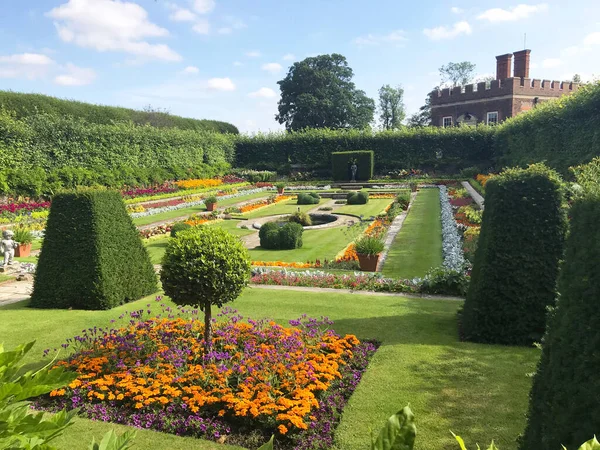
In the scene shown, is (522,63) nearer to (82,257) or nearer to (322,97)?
(322,97)

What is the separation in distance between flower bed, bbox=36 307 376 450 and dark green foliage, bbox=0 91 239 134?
23.1m

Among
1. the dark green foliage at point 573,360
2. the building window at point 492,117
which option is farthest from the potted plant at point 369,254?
the building window at point 492,117

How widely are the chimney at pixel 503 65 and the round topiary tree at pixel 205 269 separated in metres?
41.8

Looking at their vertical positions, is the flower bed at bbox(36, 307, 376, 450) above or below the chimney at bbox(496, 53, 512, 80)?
below

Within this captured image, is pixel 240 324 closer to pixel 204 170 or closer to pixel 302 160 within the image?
pixel 204 170

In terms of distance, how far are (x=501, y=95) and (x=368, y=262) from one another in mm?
34727

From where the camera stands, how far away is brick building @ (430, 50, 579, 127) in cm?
3750

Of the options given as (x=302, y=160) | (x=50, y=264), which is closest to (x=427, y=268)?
(x=50, y=264)

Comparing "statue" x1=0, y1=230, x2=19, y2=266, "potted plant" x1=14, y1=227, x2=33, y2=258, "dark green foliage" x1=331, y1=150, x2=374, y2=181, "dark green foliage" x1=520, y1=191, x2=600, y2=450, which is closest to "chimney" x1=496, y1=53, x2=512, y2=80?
"dark green foliage" x1=331, y1=150, x2=374, y2=181

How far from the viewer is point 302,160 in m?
38.6

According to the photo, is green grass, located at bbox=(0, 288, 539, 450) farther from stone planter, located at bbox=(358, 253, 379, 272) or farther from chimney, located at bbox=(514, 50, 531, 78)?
chimney, located at bbox=(514, 50, 531, 78)

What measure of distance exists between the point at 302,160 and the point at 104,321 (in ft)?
110

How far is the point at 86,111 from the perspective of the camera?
29734mm

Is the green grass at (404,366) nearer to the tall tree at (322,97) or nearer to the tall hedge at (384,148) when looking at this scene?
the tall hedge at (384,148)
